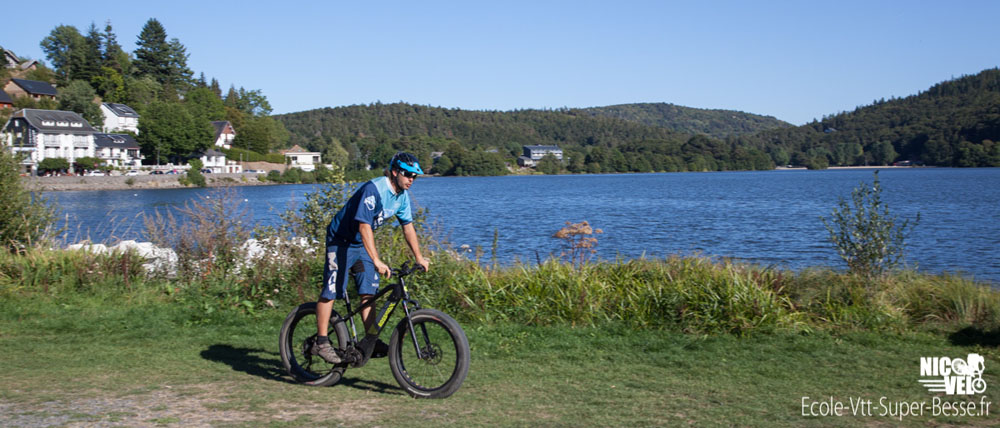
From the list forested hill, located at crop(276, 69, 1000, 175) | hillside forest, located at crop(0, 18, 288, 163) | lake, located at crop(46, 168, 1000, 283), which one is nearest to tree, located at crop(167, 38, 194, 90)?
hillside forest, located at crop(0, 18, 288, 163)

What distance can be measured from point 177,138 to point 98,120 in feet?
47.1

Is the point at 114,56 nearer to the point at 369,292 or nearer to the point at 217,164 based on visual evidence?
the point at 217,164

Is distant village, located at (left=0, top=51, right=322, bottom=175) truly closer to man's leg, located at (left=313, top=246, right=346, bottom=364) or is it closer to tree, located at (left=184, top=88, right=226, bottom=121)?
Result: tree, located at (left=184, top=88, right=226, bottom=121)

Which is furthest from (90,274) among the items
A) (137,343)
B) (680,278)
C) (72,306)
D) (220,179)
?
(220,179)

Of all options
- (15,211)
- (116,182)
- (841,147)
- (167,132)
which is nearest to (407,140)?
(167,132)

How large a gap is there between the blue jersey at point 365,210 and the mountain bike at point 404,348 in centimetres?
45

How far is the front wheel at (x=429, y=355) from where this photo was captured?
560 cm

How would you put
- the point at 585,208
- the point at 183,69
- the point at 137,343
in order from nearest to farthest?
1. the point at 137,343
2. the point at 585,208
3. the point at 183,69

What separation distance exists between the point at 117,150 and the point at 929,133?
520 ft

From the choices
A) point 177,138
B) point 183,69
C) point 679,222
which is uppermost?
point 183,69

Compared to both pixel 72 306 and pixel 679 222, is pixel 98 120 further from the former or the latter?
pixel 72 306

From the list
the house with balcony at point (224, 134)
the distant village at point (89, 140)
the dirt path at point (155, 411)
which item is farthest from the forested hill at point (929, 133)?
the dirt path at point (155, 411)

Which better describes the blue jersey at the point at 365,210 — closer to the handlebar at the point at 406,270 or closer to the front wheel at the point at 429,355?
the handlebar at the point at 406,270

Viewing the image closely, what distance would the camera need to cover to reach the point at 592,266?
10.5 meters
